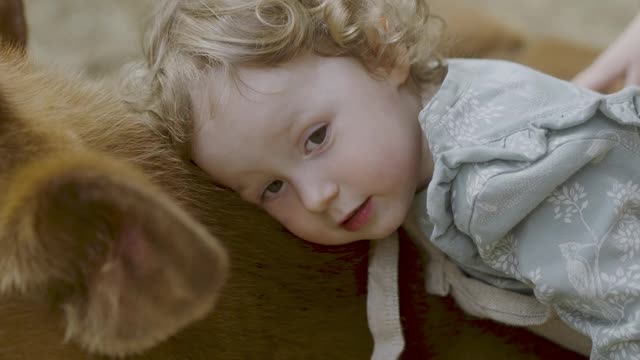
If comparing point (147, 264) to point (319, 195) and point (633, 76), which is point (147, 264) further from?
point (633, 76)

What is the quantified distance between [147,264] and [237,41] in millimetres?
344

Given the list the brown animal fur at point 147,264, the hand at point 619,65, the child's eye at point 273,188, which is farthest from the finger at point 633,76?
the child's eye at point 273,188

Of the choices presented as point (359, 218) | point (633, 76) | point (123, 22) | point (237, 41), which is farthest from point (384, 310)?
point (123, 22)

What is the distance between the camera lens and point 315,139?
824 mm

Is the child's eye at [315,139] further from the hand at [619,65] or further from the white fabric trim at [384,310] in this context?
the hand at [619,65]

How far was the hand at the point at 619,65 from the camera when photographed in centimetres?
109

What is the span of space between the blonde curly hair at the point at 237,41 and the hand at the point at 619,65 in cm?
33

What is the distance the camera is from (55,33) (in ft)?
5.92

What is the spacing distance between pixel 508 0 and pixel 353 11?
45.7 inches

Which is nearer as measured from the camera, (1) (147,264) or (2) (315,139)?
(1) (147,264)

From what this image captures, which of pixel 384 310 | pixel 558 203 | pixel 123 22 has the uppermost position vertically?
pixel 558 203

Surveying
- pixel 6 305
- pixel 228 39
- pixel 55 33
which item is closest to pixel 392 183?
pixel 228 39

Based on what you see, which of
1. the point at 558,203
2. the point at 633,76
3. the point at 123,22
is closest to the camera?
the point at 558,203

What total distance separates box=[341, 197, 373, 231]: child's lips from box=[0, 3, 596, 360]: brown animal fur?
2 centimetres
